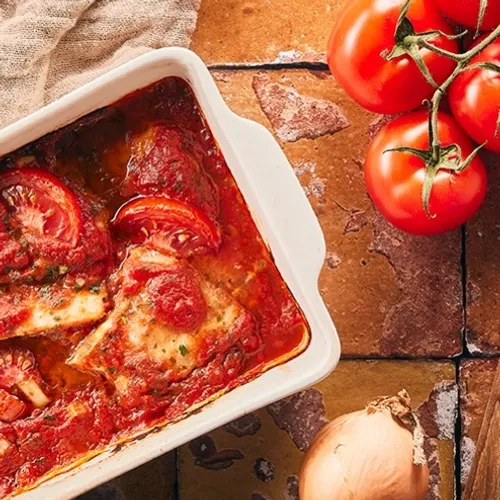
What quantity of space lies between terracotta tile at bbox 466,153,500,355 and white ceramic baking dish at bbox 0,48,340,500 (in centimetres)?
42

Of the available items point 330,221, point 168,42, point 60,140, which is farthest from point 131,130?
point 330,221

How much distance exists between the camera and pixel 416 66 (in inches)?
72.7

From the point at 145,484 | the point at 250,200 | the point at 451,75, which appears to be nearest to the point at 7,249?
the point at 250,200

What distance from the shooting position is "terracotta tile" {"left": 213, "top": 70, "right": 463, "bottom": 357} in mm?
2092

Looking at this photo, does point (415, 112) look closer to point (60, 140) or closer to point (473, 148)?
point (473, 148)

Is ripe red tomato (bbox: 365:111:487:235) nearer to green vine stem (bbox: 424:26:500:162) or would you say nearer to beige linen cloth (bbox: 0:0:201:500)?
green vine stem (bbox: 424:26:500:162)

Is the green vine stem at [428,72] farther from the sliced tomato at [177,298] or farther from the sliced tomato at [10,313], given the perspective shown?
the sliced tomato at [10,313]

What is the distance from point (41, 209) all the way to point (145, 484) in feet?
2.12

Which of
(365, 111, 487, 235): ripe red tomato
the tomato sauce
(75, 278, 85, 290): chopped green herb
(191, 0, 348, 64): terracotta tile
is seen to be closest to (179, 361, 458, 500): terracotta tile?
the tomato sauce

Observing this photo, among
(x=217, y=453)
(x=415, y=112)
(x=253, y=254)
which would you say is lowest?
(x=217, y=453)

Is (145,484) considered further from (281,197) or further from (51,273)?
(281,197)

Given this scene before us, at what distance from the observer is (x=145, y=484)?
2.12m

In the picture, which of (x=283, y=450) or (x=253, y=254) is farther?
(x=283, y=450)

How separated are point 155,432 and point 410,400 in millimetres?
548
